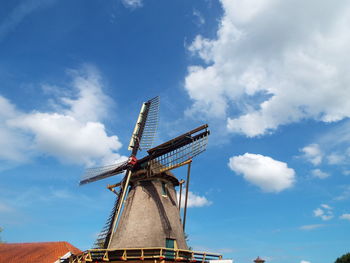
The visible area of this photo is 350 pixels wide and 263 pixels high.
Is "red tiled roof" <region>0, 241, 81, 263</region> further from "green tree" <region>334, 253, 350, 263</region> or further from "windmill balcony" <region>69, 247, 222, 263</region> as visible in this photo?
"green tree" <region>334, 253, 350, 263</region>

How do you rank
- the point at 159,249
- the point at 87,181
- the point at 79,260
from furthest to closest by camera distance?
the point at 87,181
the point at 79,260
the point at 159,249

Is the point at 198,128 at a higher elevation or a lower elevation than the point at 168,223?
higher

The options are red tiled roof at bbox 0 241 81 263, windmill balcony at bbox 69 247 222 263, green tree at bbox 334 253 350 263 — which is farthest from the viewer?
green tree at bbox 334 253 350 263

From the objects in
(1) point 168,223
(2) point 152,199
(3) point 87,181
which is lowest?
(1) point 168,223

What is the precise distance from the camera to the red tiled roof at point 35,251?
20.9 metres

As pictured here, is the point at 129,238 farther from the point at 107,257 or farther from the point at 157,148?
the point at 157,148

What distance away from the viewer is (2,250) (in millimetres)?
23672

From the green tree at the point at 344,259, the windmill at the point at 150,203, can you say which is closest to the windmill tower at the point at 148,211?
the windmill at the point at 150,203

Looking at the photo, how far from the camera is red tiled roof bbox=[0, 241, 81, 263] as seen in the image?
68.5 ft

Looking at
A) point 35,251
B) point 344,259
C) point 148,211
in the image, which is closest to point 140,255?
point 148,211

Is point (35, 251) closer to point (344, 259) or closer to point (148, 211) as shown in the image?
point (148, 211)

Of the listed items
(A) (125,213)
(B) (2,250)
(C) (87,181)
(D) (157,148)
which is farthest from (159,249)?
(B) (2,250)

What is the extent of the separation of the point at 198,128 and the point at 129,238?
25.4ft

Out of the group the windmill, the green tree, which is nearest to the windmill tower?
the windmill
